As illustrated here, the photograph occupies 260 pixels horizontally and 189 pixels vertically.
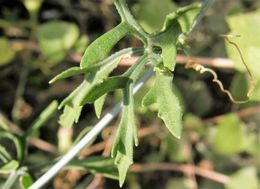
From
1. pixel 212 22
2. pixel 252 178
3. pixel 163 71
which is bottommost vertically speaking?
pixel 252 178

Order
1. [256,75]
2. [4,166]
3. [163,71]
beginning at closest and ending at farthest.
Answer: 1. [163,71]
2. [4,166]
3. [256,75]

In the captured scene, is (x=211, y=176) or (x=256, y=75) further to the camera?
(x=211, y=176)

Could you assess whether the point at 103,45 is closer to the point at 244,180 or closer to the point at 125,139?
the point at 125,139

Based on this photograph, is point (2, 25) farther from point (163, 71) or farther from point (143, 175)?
point (163, 71)

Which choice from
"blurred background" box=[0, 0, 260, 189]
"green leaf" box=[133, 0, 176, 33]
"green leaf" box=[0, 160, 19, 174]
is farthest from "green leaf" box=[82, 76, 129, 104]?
"blurred background" box=[0, 0, 260, 189]

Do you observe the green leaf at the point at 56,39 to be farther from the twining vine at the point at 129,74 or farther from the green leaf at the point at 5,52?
the twining vine at the point at 129,74

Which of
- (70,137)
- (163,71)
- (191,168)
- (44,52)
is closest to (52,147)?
(70,137)

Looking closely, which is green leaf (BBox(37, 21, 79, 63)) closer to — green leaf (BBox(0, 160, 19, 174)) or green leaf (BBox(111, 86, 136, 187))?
green leaf (BBox(0, 160, 19, 174))
